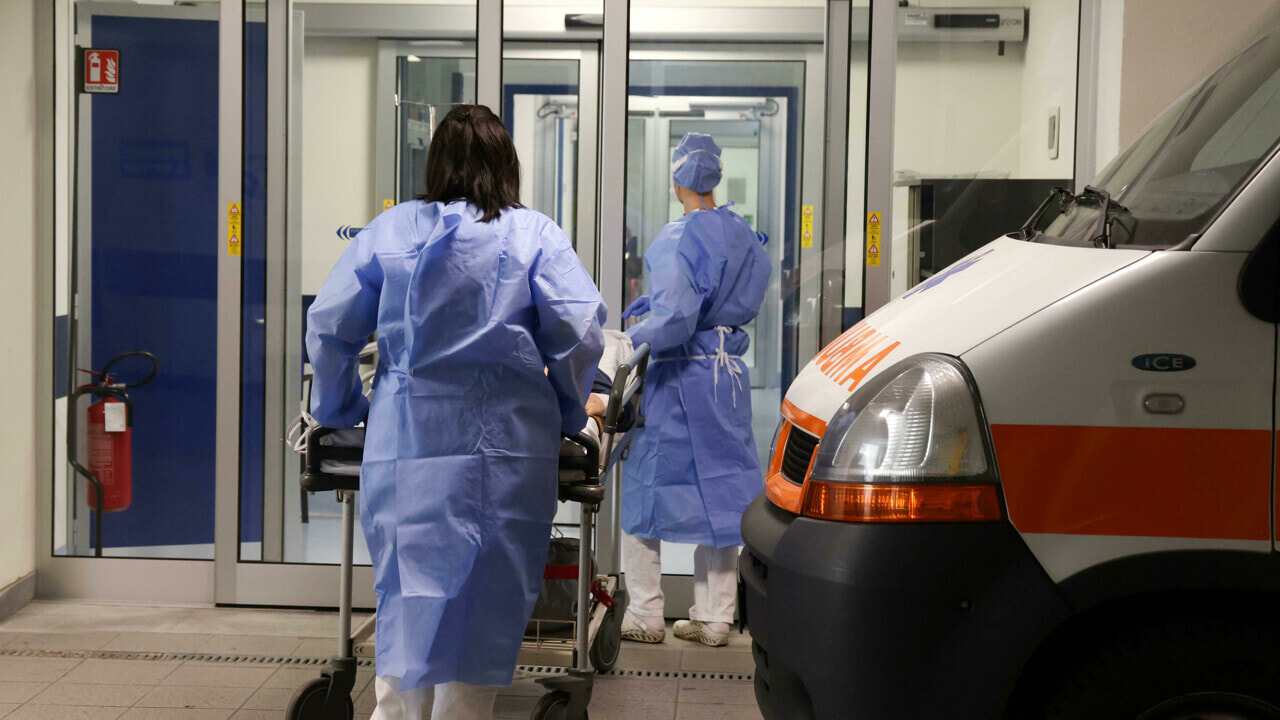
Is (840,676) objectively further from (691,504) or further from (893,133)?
(893,133)

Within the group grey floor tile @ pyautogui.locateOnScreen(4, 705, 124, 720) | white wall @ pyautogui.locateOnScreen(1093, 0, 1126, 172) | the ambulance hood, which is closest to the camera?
the ambulance hood

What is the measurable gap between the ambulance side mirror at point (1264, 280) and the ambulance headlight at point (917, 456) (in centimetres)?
45

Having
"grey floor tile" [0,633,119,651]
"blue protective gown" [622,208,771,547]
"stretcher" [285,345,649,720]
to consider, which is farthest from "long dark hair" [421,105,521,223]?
"grey floor tile" [0,633,119,651]

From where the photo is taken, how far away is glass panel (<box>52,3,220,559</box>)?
185 inches

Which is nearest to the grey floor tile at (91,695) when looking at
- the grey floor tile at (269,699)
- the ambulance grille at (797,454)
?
the grey floor tile at (269,699)

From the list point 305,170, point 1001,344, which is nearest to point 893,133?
point 305,170

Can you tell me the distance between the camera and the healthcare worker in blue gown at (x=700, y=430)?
14.1 ft

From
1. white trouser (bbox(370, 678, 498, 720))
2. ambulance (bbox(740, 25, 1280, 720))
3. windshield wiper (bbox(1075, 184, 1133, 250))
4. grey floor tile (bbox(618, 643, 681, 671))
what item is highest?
windshield wiper (bbox(1075, 184, 1133, 250))

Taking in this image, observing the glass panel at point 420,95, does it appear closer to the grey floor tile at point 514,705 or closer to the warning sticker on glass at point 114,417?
the warning sticker on glass at point 114,417

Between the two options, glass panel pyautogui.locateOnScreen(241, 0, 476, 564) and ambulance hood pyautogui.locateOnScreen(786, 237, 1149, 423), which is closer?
ambulance hood pyautogui.locateOnScreen(786, 237, 1149, 423)

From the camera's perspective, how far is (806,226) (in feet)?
15.2

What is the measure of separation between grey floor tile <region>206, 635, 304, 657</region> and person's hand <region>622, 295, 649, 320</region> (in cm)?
147

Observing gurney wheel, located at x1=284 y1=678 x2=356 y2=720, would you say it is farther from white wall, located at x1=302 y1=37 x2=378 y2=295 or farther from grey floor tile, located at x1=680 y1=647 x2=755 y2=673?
white wall, located at x1=302 y1=37 x2=378 y2=295

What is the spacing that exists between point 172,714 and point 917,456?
95.3 inches
